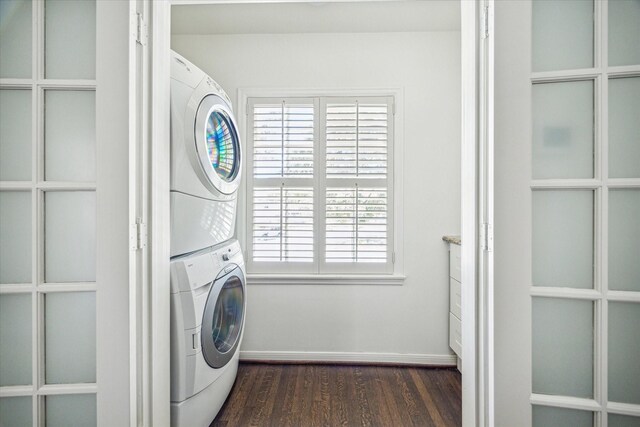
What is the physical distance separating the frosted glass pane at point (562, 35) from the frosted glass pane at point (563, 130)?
0.07 m

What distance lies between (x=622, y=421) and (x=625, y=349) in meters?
0.23

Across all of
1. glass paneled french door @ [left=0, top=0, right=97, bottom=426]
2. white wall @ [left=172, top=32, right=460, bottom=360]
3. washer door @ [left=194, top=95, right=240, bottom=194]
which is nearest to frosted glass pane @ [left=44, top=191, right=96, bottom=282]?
glass paneled french door @ [left=0, top=0, right=97, bottom=426]

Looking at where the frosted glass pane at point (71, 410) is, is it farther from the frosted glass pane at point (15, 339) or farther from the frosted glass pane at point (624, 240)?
the frosted glass pane at point (624, 240)

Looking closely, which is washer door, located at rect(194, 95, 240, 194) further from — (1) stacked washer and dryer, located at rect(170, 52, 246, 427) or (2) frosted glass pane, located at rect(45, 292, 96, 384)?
(2) frosted glass pane, located at rect(45, 292, 96, 384)

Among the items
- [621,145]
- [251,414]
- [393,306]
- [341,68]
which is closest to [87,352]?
[251,414]

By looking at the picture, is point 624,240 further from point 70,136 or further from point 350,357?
point 350,357

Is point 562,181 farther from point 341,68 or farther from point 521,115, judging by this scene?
point 341,68

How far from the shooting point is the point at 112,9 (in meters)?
1.11

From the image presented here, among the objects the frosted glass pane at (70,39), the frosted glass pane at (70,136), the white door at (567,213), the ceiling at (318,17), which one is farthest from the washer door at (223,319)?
the ceiling at (318,17)

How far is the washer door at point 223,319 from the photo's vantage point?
1.59m

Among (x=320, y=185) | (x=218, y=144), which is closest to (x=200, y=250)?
(x=218, y=144)

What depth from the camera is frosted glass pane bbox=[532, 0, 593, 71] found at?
3.43ft

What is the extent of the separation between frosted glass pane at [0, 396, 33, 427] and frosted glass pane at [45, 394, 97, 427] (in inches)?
1.9

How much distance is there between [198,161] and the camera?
1519mm
